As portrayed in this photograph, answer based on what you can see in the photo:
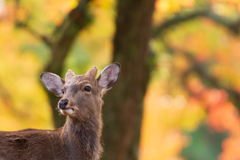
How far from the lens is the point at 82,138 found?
3.85 metres

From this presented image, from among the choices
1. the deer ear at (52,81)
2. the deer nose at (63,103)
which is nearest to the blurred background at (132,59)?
the deer ear at (52,81)

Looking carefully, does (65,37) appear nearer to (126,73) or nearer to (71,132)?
(126,73)

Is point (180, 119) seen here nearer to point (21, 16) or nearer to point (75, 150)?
point (21, 16)

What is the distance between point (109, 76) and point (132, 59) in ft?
11.0

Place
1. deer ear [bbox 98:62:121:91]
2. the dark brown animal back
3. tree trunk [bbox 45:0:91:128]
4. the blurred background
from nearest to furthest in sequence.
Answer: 1. the dark brown animal back
2. deer ear [bbox 98:62:121:91]
3. the blurred background
4. tree trunk [bbox 45:0:91:128]

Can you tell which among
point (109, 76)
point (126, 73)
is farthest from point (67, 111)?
point (126, 73)

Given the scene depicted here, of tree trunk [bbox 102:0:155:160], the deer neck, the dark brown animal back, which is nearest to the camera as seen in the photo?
the dark brown animal back

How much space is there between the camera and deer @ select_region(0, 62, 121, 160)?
3.49 metres

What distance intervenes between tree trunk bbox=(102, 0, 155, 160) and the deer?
3351 mm

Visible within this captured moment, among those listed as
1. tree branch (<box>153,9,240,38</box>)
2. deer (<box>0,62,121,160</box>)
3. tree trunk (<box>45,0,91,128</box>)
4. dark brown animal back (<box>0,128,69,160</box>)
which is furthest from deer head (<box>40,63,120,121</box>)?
tree branch (<box>153,9,240,38</box>)

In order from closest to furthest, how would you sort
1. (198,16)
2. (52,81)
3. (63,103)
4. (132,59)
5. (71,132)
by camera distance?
(63,103)
(71,132)
(52,81)
(132,59)
(198,16)

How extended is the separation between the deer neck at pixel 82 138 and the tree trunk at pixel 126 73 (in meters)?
3.57

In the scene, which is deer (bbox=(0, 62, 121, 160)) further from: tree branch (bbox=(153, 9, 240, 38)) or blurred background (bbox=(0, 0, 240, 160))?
tree branch (bbox=(153, 9, 240, 38))

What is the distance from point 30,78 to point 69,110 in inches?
412
